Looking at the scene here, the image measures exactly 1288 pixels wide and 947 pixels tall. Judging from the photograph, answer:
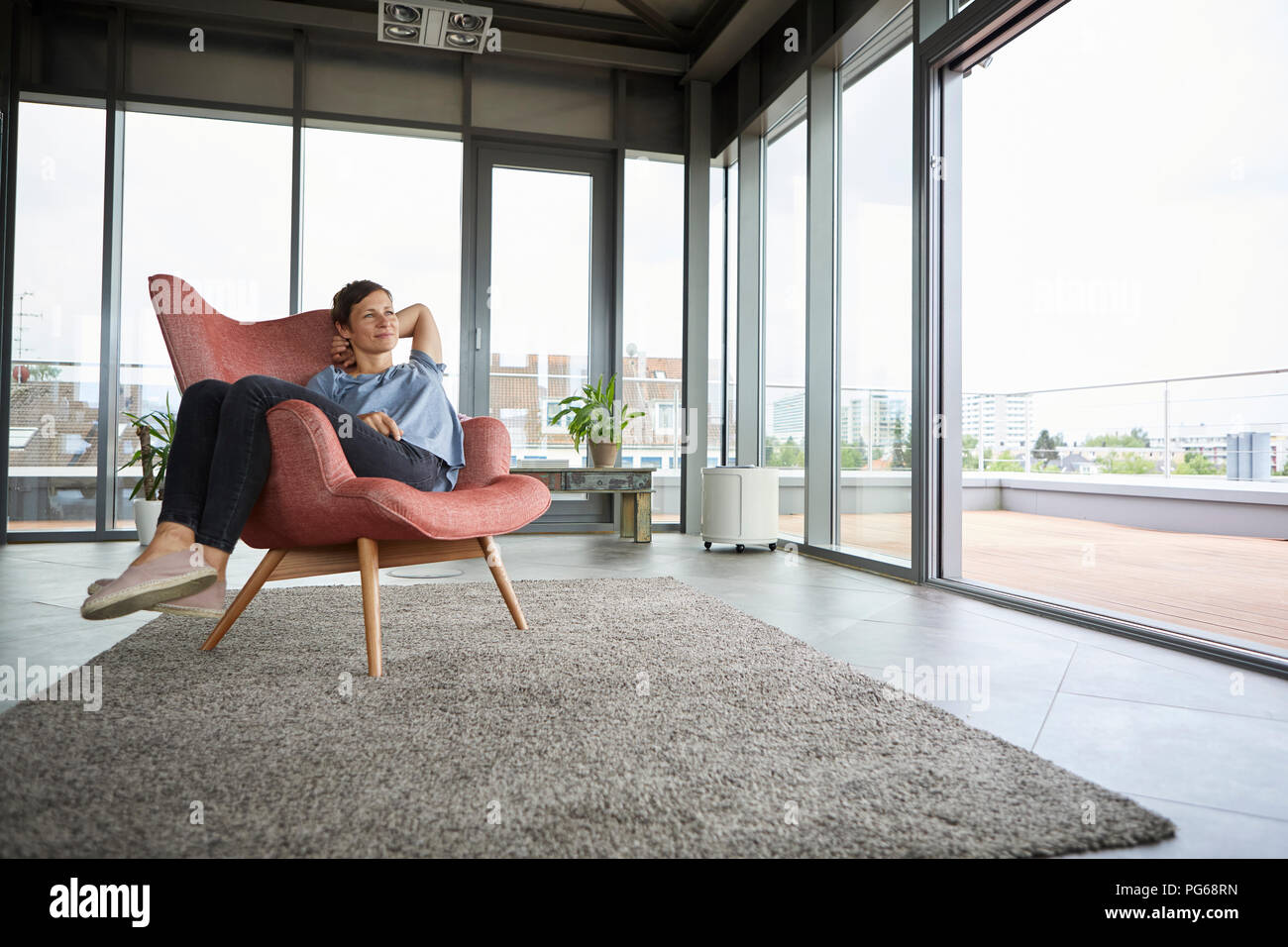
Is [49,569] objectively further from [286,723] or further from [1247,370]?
[1247,370]

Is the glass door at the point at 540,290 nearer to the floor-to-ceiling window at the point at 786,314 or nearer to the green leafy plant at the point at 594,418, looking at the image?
A: the green leafy plant at the point at 594,418

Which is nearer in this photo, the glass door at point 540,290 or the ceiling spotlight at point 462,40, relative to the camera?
the ceiling spotlight at point 462,40

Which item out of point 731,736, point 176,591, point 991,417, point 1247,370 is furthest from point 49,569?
point 991,417

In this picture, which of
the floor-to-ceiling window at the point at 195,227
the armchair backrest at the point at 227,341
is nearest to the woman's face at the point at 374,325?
the armchair backrest at the point at 227,341

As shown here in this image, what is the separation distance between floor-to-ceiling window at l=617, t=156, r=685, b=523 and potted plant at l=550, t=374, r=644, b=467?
0.32 meters

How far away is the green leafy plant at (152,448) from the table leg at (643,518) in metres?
2.56

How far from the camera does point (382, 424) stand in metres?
2.06

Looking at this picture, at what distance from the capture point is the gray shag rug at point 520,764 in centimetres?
98

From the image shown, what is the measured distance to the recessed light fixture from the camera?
4.00 metres

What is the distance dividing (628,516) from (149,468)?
2682 mm

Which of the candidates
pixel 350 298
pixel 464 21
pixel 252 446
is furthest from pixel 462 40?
pixel 252 446

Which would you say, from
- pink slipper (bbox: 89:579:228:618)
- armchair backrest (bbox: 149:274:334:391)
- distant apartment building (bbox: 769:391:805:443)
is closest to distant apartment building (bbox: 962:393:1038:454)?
distant apartment building (bbox: 769:391:805:443)

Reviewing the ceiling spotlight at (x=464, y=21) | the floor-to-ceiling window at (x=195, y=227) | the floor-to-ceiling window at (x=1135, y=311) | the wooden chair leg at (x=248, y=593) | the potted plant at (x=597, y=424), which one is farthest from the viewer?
the potted plant at (x=597, y=424)

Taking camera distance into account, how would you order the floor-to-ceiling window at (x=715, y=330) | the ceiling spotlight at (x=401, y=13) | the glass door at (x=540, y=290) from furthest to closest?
the floor-to-ceiling window at (x=715, y=330) < the glass door at (x=540, y=290) < the ceiling spotlight at (x=401, y=13)
